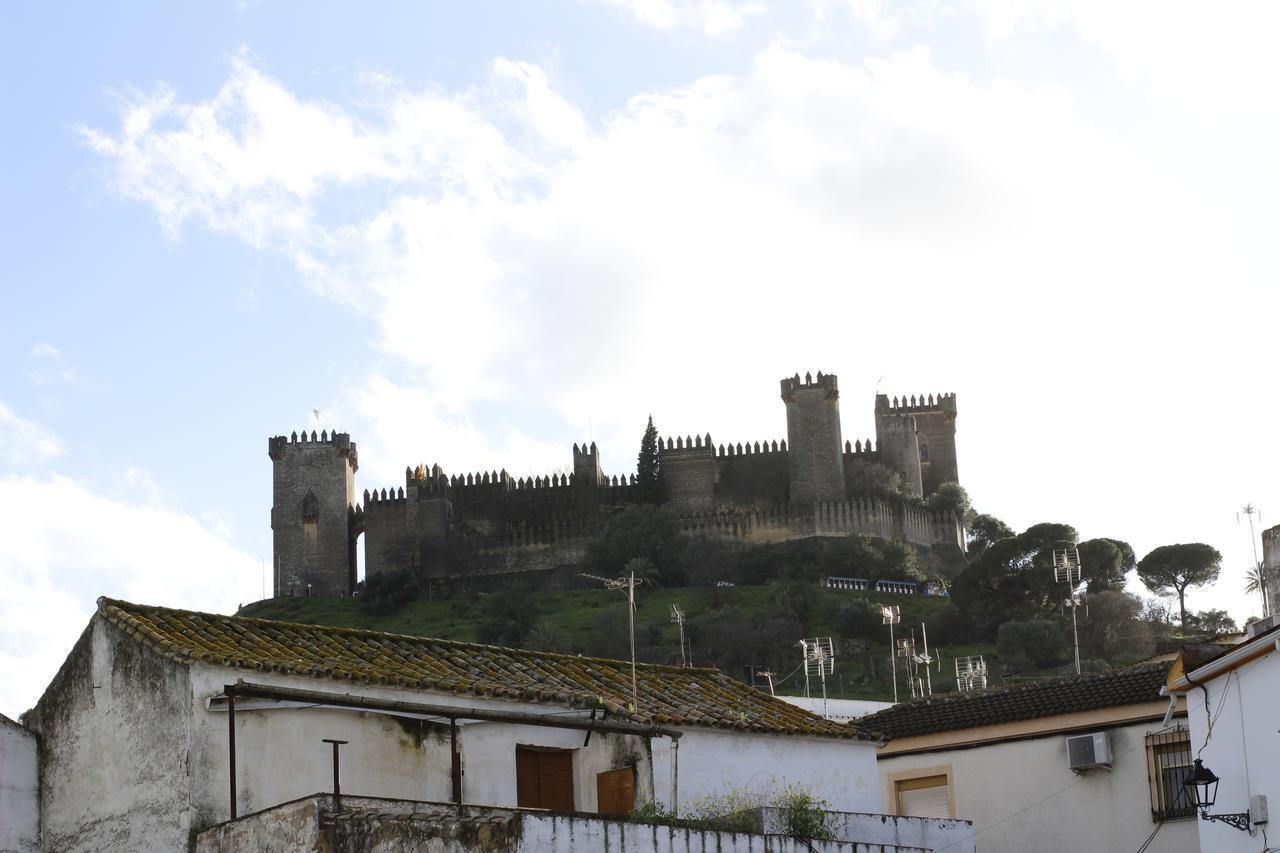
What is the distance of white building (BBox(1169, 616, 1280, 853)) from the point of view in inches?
559

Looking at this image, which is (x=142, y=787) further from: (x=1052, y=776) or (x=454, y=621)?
(x=454, y=621)

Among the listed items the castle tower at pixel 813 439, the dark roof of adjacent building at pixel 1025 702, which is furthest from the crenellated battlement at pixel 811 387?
the dark roof of adjacent building at pixel 1025 702

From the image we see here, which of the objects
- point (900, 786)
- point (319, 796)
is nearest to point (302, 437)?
point (900, 786)

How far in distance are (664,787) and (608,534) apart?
65.0 meters

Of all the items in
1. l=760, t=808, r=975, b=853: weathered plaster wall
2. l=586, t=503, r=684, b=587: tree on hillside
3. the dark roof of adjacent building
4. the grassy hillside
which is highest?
l=586, t=503, r=684, b=587: tree on hillside

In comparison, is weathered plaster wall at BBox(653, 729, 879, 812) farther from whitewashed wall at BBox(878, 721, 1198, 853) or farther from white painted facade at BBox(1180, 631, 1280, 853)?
white painted facade at BBox(1180, 631, 1280, 853)

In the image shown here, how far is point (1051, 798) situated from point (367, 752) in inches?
280

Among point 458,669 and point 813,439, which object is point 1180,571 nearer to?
point 813,439

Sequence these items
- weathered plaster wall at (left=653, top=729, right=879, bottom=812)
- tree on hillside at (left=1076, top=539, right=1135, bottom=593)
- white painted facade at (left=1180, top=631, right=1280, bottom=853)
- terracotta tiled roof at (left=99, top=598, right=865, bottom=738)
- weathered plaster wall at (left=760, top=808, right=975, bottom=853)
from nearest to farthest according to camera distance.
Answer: white painted facade at (left=1180, top=631, right=1280, bottom=853)
weathered plaster wall at (left=760, top=808, right=975, bottom=853)
terracotta tiled roof at (left=99, top=598, right=865, bottom=738)
weathered plaster wall at (left=653, top=729, right=879, bottom=812)
tree on hillside at (left=1076, top=539, right=1135, bottom=593)

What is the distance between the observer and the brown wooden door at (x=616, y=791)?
1579cm

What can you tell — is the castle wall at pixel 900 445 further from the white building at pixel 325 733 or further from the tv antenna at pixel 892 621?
the white building at pixel 325 733

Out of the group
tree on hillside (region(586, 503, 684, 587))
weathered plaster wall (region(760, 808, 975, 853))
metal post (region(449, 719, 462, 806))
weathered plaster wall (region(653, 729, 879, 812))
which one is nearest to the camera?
metal post (region(449, 719, 462, 806))

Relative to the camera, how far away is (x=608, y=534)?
266 feet

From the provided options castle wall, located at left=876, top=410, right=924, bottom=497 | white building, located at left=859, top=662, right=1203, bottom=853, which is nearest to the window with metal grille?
white building, located at left=859, top=662, right=1203, bottom=853
